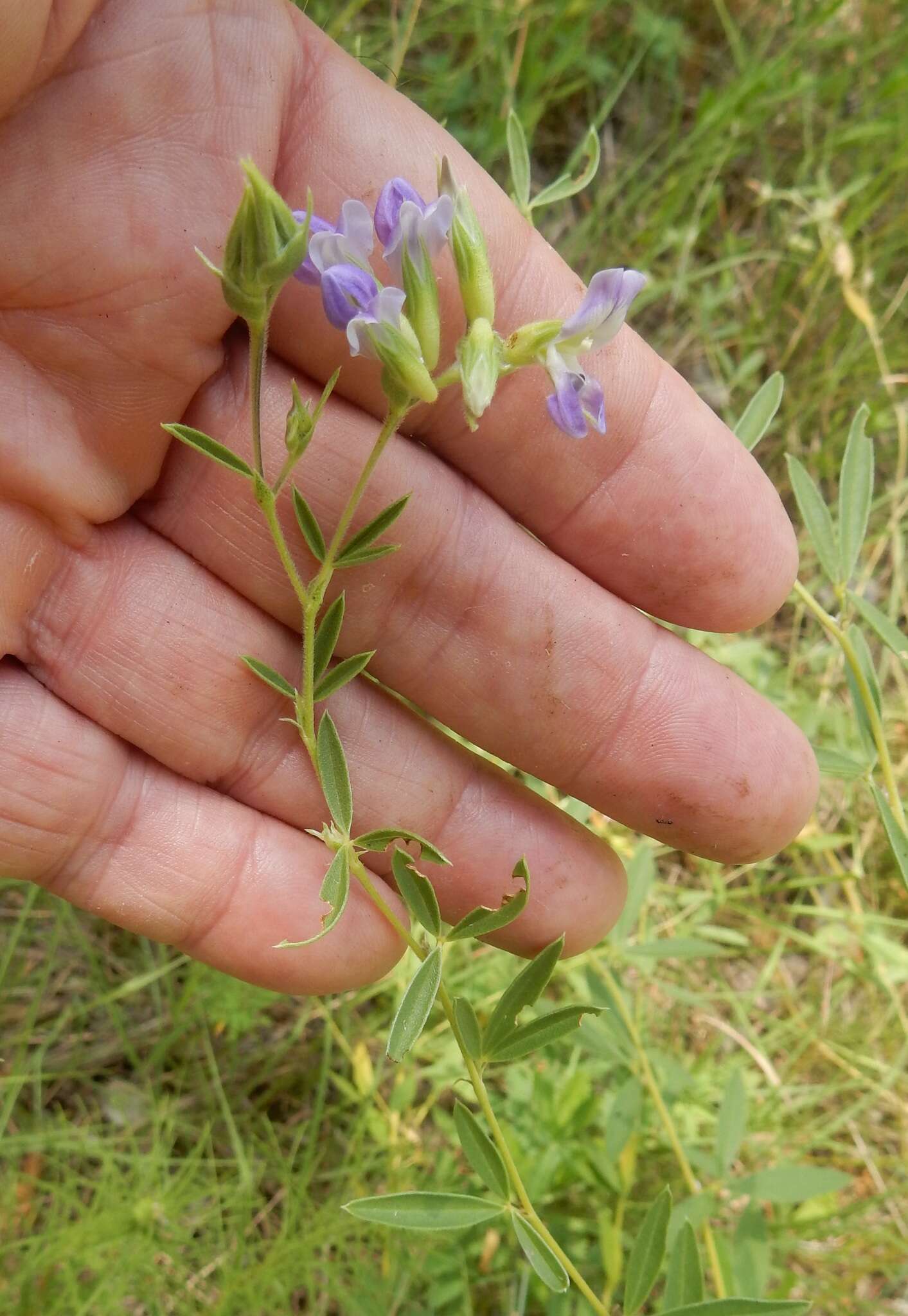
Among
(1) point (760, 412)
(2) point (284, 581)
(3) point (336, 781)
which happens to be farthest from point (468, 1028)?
(1) point (760, 412)

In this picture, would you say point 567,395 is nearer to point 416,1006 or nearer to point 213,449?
point 213,449

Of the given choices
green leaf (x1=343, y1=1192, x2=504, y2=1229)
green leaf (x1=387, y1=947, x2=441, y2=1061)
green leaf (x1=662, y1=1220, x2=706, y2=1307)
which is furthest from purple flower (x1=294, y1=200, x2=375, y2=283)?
green leaf (x1=662, y1=1220, x2=706, y2=1307)

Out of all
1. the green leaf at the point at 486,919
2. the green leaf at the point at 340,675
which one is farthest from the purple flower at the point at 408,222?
the green leaf at the point at 486,919

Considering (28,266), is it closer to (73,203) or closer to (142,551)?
(73,203)

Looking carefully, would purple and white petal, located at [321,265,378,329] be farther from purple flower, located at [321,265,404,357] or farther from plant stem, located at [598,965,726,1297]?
plant stem, located at [598,965,726,1297]

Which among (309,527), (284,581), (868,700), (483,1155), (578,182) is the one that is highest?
(578,182)

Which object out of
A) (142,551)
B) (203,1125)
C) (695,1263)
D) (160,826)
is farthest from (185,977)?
(695,1263)
